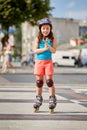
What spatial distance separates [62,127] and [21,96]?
3.95m

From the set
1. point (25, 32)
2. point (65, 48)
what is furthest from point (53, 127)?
point (25, 32)

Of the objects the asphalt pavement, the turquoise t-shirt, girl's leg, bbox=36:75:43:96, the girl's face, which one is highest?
the girl's face

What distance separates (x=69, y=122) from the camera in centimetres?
761

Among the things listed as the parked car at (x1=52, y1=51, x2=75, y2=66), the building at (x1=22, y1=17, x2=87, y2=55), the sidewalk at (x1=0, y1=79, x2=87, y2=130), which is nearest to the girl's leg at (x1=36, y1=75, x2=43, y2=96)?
the sidewalk at (x1=0, y1=79, x2=87, y2=130)

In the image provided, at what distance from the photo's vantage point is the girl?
29.0 feet

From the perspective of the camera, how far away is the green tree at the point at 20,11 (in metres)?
37.8

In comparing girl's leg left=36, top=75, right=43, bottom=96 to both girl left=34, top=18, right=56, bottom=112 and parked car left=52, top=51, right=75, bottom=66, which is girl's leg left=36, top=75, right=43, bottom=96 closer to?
girl left=34, top=18, right=56, bottom=112

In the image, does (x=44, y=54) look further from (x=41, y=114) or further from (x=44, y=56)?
(x=41, y=114)

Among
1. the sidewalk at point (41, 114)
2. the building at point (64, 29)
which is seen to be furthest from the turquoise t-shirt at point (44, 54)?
the building at point (64, 29)

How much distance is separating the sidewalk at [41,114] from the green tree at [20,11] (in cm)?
2660

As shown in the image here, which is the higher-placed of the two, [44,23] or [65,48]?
[44,23]

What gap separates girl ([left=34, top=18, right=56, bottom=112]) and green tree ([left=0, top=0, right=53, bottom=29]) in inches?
1136

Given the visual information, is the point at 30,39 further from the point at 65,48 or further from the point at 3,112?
the point at 3,112

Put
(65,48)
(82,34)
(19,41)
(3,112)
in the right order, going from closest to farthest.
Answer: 1. (3,112)
2. (65,48)
3. (82,34)
4. (19,41)
